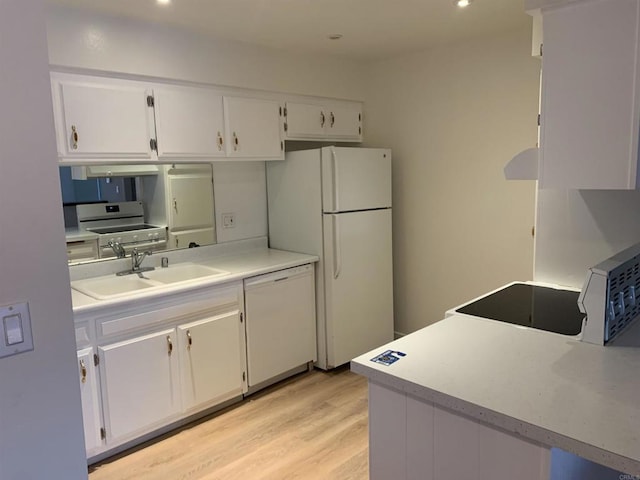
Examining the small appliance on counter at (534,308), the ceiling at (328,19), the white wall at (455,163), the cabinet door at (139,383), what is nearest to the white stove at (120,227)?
the cabinet door at (139,383)

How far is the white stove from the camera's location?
294cm

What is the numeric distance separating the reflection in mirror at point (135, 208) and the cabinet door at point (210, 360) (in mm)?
722

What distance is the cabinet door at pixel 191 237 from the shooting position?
332cm

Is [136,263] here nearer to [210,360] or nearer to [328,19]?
[210,360]

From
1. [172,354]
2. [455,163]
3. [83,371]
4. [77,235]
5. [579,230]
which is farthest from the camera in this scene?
[455,163]

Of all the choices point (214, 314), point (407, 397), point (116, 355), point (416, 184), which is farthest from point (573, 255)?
point (116, 355)

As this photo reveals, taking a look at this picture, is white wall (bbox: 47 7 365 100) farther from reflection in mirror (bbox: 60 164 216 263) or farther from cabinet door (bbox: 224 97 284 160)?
reflection in mirror (bbox: 60 164 216 263)

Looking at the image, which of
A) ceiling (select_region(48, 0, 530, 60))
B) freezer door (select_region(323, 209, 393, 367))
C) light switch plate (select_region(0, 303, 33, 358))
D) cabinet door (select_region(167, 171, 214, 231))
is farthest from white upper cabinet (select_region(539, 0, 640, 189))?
cabinet door (select_region(167, 171, 214, 231))

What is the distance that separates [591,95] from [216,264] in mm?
2463

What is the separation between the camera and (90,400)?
2.43m

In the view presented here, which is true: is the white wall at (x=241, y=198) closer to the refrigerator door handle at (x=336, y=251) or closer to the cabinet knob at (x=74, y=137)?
the refrigerator door handle at (x=336, y=251)

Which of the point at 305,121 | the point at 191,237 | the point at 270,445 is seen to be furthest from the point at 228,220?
the point at 270,445

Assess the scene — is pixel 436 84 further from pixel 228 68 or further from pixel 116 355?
pixel 116 355

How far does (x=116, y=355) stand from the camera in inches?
98.6
